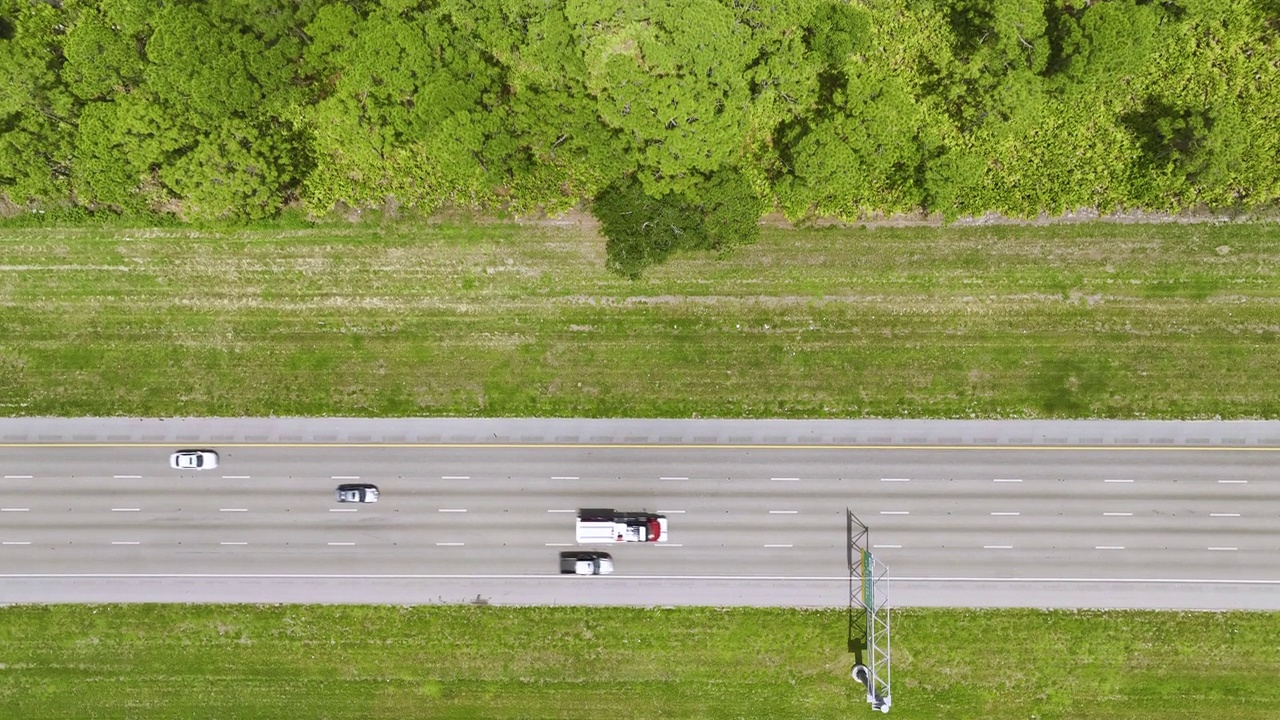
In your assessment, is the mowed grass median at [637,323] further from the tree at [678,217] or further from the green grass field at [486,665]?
the green grass field at [486,665]

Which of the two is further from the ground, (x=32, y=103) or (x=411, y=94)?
(x=411, y=94)

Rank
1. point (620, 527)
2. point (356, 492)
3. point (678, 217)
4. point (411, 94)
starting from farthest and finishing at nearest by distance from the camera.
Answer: point (356, 492)
point (620, 527)
point (678, 217)
point (411, 94)

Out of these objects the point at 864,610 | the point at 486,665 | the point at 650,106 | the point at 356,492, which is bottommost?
the point at 486,665

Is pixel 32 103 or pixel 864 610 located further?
pixel 864 610

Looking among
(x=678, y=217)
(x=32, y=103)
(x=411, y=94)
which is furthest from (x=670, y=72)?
(x=32, y=103)

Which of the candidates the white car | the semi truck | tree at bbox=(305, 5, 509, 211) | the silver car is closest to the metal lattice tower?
the semi truck

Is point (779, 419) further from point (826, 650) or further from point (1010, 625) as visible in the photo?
point (1010, 625)

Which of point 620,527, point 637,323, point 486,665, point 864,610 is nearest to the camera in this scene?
point 620,527

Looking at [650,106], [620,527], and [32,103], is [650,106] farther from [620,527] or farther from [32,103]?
[32,103]

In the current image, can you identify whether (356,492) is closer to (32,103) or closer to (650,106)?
(32,103)
